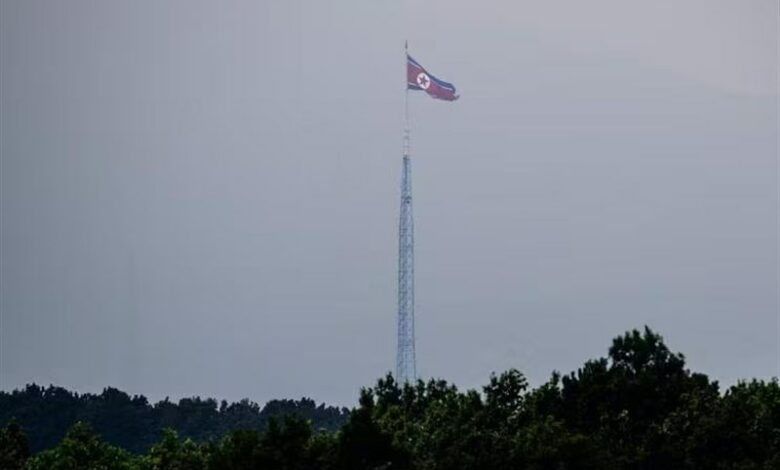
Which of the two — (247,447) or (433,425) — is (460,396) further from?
(247,447)

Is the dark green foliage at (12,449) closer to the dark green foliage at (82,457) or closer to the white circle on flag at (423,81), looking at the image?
the dark green foliage at (82,457)

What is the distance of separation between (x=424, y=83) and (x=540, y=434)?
74.8 meters

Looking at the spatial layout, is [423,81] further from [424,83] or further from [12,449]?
[12,449]

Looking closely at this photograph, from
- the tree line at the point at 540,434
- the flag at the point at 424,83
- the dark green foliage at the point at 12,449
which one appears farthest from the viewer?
the flag at the point at 424,83

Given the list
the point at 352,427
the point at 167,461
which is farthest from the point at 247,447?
the point at 167,461

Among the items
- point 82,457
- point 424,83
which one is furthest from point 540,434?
point 424,83

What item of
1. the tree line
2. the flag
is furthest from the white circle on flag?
the tree line

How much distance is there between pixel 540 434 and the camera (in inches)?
3130

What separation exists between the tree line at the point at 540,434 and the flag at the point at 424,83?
57.8 metres

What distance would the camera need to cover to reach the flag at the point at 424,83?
150250 millimetres

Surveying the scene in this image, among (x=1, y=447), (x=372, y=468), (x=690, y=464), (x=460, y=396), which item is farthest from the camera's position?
(x=1, y=447)

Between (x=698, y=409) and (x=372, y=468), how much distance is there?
17243 millimetres

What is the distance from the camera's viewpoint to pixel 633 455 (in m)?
82.9

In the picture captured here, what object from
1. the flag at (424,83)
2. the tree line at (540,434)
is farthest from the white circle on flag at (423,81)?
the tree line at (540,434)
